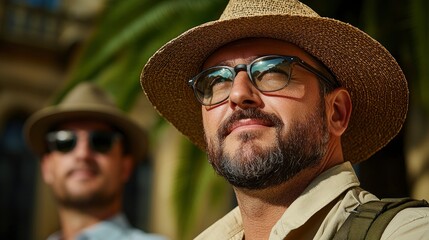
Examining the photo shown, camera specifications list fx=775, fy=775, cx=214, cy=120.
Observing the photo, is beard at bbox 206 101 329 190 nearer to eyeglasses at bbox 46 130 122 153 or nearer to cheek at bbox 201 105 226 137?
cheek at bbox 201 105 226 137

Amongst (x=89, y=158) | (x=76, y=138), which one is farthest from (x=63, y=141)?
(x=89, y=158)

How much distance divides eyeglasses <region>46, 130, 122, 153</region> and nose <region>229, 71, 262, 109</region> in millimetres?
1797

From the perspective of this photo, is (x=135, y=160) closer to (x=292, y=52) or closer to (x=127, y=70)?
(x=127, y=70)

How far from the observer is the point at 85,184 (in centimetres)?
400

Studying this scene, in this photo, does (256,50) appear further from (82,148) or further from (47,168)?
(47,168)

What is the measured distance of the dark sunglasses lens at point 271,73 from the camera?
2480 millimetres

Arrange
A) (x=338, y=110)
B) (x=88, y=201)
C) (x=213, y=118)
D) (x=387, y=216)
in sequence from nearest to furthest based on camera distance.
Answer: (x=387, y=216)
(x=213, y=118)
(x=338, y=110)
(x=88, y=201)

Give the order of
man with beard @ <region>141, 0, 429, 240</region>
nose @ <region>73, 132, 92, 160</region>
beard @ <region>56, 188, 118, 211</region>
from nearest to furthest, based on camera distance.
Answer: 1. man with beard @ <region>141, 0, 429, 240</region>
2. beard @ <region>56, 188, 118, 211</region>
3. nose @ <region>73, 132, 92, 160</region>

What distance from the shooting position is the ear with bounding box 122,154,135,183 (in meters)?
4.27

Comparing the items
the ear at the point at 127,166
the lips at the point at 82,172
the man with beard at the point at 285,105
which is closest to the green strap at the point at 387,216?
the man with beard at the point at 285,105

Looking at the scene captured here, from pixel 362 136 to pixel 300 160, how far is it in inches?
21.7

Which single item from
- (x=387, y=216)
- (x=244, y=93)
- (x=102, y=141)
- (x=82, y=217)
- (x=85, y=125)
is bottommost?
(x=387, y=216)

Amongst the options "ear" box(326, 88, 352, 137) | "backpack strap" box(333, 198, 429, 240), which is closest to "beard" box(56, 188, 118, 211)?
"ear" box(326, 88, 352, 137)

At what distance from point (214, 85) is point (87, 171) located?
1.63 m
